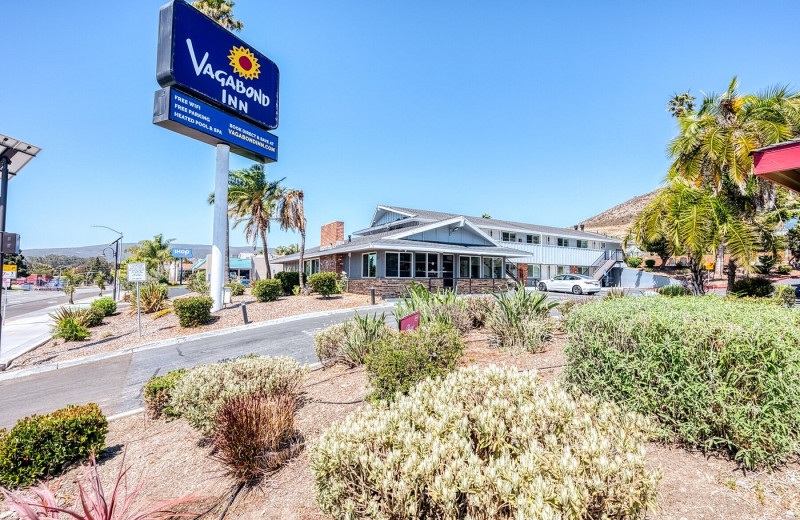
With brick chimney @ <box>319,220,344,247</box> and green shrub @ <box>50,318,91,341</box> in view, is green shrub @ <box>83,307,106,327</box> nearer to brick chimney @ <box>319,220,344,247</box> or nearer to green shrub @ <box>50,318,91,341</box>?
green shrub @ <box>50,318,91,341</box>

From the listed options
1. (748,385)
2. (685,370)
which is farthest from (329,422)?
(748,385)

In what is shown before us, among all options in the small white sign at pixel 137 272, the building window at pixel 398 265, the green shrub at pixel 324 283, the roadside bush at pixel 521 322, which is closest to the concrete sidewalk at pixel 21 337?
the small white sign at pixel 137 272

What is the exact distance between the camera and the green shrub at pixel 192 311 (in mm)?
14719

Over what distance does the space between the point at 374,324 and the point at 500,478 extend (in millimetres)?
5460

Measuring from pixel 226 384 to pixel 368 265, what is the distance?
20697 mm

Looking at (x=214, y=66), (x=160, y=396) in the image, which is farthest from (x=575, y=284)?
(x=160, y=396)

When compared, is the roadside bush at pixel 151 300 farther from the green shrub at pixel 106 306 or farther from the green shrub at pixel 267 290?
the green shrub at pixel 267 290

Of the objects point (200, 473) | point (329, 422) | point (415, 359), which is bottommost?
point (200, 473)

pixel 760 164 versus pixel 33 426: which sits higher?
pixel 760 164

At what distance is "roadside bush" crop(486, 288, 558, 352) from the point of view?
21.8ft

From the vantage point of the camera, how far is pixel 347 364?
7.10 m

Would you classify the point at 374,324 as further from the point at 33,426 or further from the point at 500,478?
the point at 500,478

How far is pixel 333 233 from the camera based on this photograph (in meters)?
37.1

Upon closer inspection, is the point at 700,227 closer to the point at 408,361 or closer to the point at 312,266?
the point at 408,361
